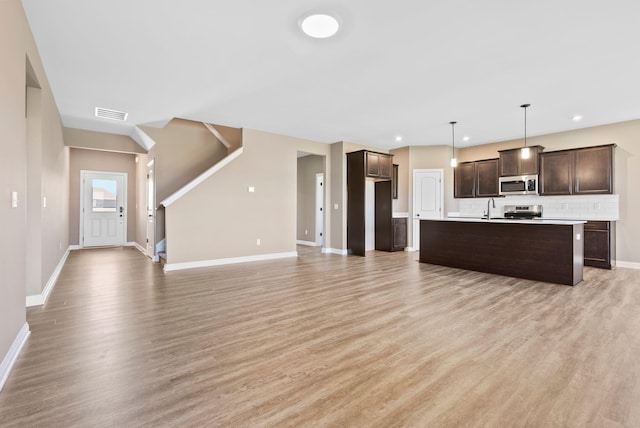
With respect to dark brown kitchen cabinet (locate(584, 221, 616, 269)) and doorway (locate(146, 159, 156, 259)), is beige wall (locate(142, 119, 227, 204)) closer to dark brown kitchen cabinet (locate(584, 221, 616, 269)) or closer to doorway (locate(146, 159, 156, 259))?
doorway (locate(146, 159, 156, 259))

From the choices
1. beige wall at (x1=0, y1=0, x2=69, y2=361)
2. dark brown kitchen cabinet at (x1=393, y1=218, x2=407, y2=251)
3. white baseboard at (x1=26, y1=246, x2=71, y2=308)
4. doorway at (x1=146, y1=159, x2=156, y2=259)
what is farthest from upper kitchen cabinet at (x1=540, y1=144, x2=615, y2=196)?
white baseboard at (x1=26, y1=246, x2=71, y2=308)

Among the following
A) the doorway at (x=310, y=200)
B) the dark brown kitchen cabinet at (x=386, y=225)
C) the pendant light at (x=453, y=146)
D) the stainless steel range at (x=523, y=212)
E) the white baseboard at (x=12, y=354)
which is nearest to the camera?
the white baseboard at (x=12, y=354)

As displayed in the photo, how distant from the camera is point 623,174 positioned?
5.67m

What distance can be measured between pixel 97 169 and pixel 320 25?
320 inches

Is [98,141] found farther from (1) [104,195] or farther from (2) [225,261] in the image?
(2) [225,261]

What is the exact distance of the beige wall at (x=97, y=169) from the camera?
7934mm

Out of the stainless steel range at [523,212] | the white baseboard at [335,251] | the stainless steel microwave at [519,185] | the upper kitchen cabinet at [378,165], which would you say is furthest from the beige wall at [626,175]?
the white baseboard at [335,251]

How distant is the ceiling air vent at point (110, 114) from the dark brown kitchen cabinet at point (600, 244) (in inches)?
336

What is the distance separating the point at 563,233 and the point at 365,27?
401 cm

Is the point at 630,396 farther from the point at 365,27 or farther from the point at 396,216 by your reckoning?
the point at 396,216

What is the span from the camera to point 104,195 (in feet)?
27.5

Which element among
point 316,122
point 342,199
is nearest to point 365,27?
point 316,122

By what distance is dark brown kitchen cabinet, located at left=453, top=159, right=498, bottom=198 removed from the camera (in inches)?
285

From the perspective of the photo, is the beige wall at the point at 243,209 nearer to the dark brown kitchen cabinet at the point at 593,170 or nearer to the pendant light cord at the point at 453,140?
the pendant light cord at the point at 453,140
